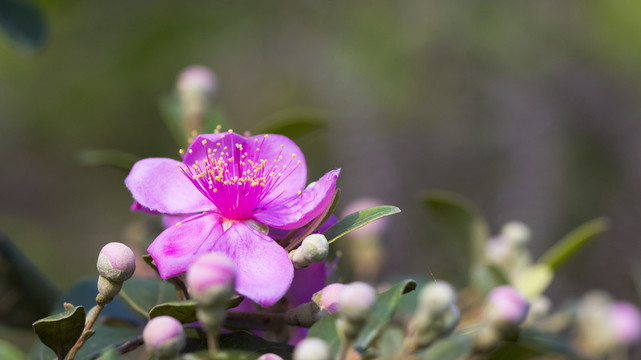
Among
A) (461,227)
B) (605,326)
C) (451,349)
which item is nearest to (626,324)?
(605,326)

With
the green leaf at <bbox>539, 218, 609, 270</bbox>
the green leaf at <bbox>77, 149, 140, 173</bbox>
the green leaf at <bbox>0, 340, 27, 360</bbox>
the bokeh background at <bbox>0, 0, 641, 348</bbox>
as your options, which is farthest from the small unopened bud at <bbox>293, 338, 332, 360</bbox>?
the bokeh background at <bbox>0, 0, 641, 348</bbox>

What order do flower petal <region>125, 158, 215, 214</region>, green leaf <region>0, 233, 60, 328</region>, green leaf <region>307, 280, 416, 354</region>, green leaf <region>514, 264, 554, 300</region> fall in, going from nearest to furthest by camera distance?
1. green leaf <region>307, 280, 416, 354</region>
2. flower petal <region>125, 158, 215, 214</region>
3. green leaf <region>0, 233, 60, 328</region>
4. green leaf <region>514, 264, 554, 300</region>

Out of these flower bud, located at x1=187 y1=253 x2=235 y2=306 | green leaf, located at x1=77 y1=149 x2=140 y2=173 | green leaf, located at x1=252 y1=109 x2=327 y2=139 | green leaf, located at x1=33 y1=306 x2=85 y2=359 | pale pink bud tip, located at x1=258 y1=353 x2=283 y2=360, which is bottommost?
green leaf, located at x1=33 y1=306 x2=85 y2=359

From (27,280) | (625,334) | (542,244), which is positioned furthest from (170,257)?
(542,244)

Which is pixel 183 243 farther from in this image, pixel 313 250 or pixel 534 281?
pixel 534 281

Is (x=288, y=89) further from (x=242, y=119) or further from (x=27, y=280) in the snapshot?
(x=27, y=280)

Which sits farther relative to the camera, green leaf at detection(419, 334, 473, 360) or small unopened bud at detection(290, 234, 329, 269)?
green leaf at detection(419, 334, 473, 360)

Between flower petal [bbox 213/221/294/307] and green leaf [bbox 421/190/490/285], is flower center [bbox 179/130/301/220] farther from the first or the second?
green leaf [bbox 421/190/490/285]
